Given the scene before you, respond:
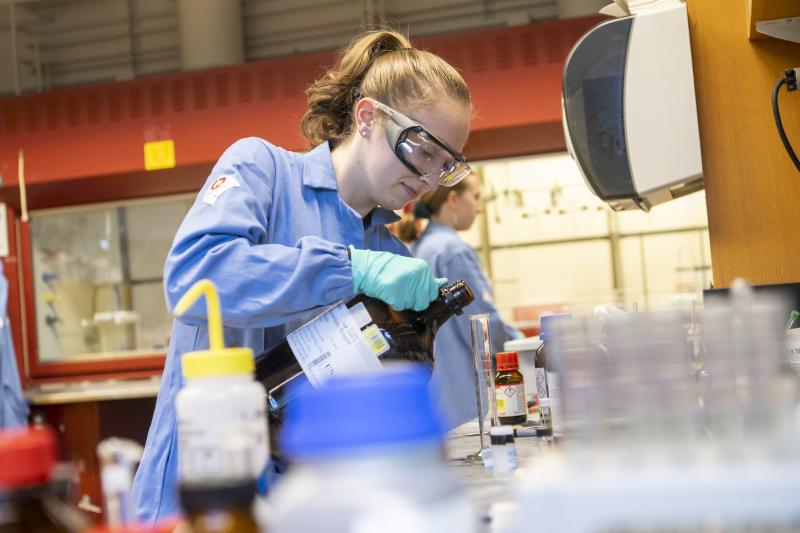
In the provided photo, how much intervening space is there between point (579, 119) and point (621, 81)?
120 mm

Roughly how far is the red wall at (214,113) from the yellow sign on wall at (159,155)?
30mm

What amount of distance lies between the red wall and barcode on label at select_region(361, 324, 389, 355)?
2.88 meters

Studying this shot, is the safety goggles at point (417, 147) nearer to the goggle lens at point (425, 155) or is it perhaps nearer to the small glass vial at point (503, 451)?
the goggle lens at point (425, 155)

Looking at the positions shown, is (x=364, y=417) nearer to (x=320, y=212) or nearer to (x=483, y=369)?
(x=483, y=369)

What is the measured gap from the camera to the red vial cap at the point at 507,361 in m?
1.55

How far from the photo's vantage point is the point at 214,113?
424cm

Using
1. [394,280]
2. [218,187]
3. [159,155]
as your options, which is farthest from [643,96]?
[159,155]

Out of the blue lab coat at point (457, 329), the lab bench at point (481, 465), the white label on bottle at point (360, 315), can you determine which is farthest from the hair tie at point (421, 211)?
the white label on bottle at point (360, 315)

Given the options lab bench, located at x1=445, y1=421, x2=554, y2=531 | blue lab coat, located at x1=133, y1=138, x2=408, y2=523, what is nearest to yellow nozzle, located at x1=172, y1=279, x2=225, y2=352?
lab bench, located at x1=445, y1=421, x2=554, y2=531

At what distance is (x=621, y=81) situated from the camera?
1829 mm

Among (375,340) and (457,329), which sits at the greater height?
(375,340)

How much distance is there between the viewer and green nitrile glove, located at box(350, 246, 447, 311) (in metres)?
1.28

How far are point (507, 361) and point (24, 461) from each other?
1.10 m

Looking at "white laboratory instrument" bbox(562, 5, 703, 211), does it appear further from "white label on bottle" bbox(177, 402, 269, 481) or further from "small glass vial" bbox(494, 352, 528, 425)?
"white label on bottle" bbox(177, 402, 269, 481)
